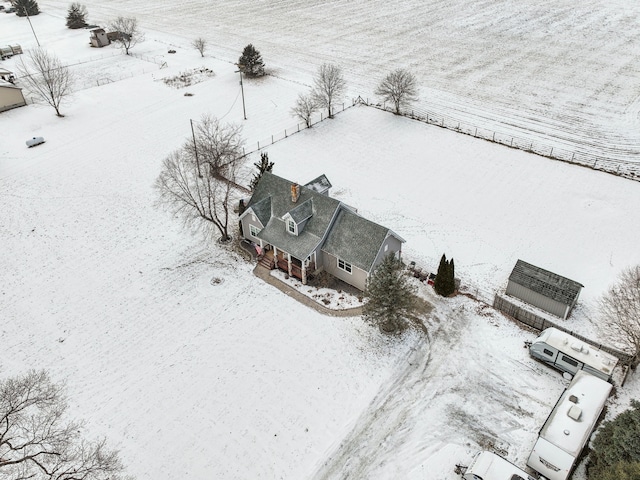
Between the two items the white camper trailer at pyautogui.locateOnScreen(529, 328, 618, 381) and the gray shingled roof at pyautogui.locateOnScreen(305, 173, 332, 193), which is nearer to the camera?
the white camper trailer at pyautogui.locateOnScreen(529, 328, 618, 381)

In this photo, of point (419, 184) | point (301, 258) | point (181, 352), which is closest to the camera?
point (181, 352)

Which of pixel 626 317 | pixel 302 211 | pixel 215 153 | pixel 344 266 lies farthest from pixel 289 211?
pixel 626 317

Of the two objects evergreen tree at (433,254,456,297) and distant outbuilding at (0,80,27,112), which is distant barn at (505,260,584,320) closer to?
evergreen tree at (433,254,456,297)

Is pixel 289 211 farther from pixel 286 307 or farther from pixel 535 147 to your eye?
pixel 535 147

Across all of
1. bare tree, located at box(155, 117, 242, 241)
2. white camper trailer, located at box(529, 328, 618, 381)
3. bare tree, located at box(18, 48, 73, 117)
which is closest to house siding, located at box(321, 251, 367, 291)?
bare tree, located at box(155, 117, 242, 241)

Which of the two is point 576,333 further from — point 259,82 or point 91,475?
point 259,82

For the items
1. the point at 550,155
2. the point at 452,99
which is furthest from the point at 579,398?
the point at 452,99
